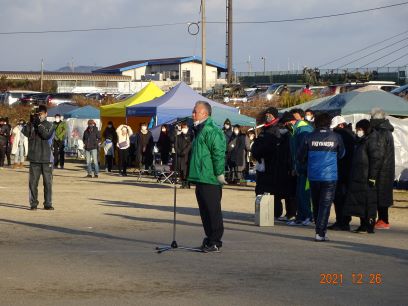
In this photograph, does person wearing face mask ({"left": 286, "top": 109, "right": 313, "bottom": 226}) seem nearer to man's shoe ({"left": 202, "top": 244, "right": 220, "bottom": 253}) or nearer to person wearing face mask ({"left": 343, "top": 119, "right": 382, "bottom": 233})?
person wearing face mask ({"left": 343, "top": 119, "right": 382, "bottom": 233})

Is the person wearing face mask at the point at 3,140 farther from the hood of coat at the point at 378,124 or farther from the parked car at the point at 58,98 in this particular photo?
the hood of coat at the point at 378,124

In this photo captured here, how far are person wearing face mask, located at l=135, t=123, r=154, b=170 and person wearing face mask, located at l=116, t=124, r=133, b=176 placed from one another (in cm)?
83

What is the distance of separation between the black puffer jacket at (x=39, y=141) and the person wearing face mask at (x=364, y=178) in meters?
6.33

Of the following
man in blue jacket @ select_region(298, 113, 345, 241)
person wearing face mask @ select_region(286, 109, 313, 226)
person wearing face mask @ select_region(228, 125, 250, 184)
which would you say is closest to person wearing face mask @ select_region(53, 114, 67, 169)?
person wearing face mask @ select_region(228, 125, 250, 184)

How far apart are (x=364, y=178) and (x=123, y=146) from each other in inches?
693

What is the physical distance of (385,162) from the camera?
14961 millimetres

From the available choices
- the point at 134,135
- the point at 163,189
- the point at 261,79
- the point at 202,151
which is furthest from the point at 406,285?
the point at 261,79

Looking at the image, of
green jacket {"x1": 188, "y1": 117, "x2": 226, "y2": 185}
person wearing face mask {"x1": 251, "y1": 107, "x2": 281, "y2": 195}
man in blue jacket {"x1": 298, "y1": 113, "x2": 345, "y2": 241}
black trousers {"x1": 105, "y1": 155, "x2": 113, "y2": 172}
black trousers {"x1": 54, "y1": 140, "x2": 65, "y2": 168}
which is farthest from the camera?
black trousers {"x1": 54, "y1": 140, "x2": 65, "y2": 168}

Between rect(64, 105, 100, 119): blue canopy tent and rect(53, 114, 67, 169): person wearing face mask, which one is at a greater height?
rect(64, 105, 100, 119): blue canopy tent

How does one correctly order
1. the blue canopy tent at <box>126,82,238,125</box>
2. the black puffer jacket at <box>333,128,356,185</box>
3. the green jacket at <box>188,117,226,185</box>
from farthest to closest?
the blue canopy tent at <box>126,82,238,125</box> < the black puffer jacket at <box>333,128,356,185</box> < the green jacket at <box>188,117,226,185</box>

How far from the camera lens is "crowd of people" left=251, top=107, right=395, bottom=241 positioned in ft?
44.0

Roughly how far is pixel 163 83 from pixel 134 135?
38.7m

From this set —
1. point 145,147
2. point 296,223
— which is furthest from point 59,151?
point 296,223

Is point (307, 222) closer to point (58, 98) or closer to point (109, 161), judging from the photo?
point (109, 161)
